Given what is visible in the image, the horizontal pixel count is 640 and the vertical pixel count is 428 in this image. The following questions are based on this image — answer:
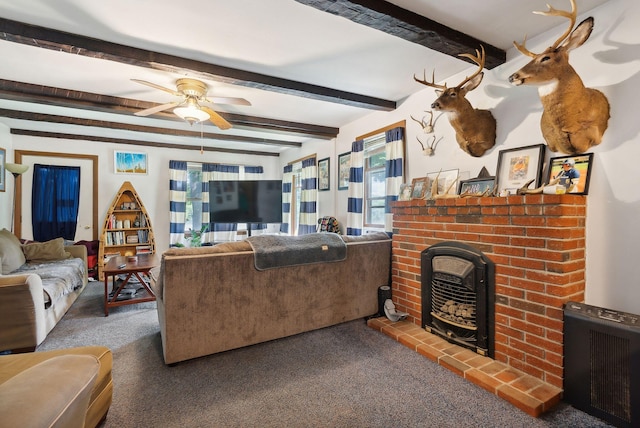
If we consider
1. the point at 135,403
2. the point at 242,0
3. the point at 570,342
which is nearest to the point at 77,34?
the point at 242,0

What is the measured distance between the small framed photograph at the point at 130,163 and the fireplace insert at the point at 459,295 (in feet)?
16.8

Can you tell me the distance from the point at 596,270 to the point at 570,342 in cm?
51

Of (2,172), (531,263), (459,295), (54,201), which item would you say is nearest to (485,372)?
(459,295)

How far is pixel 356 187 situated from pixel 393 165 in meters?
0.75

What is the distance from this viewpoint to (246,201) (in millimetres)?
5027

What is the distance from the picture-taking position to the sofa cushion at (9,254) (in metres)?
3.05

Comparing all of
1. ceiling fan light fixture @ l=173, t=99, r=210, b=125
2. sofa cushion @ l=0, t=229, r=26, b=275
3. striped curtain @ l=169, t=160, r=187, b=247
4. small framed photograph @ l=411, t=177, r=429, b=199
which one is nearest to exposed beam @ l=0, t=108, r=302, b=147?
striped curtain @ l=169, t=160, r=187, b=247

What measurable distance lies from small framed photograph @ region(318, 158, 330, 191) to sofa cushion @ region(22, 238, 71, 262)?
365 centimetres

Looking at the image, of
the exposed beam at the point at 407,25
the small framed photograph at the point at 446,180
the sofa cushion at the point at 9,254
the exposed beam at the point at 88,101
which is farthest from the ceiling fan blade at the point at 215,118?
the sofa cushion at the point at 9,254

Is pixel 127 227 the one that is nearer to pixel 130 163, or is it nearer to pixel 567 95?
pixel 130 163

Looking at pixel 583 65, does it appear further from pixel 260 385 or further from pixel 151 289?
pixel 151 289

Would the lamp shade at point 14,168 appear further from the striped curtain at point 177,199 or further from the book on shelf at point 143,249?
the striped curtain at point 177,199

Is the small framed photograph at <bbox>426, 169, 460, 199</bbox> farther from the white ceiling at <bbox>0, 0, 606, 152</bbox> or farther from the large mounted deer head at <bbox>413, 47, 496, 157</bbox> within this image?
the white ceiling at <bbox>0, 0, 606, 152</bbox>

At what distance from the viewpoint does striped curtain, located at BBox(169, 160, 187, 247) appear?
18.0 feet
